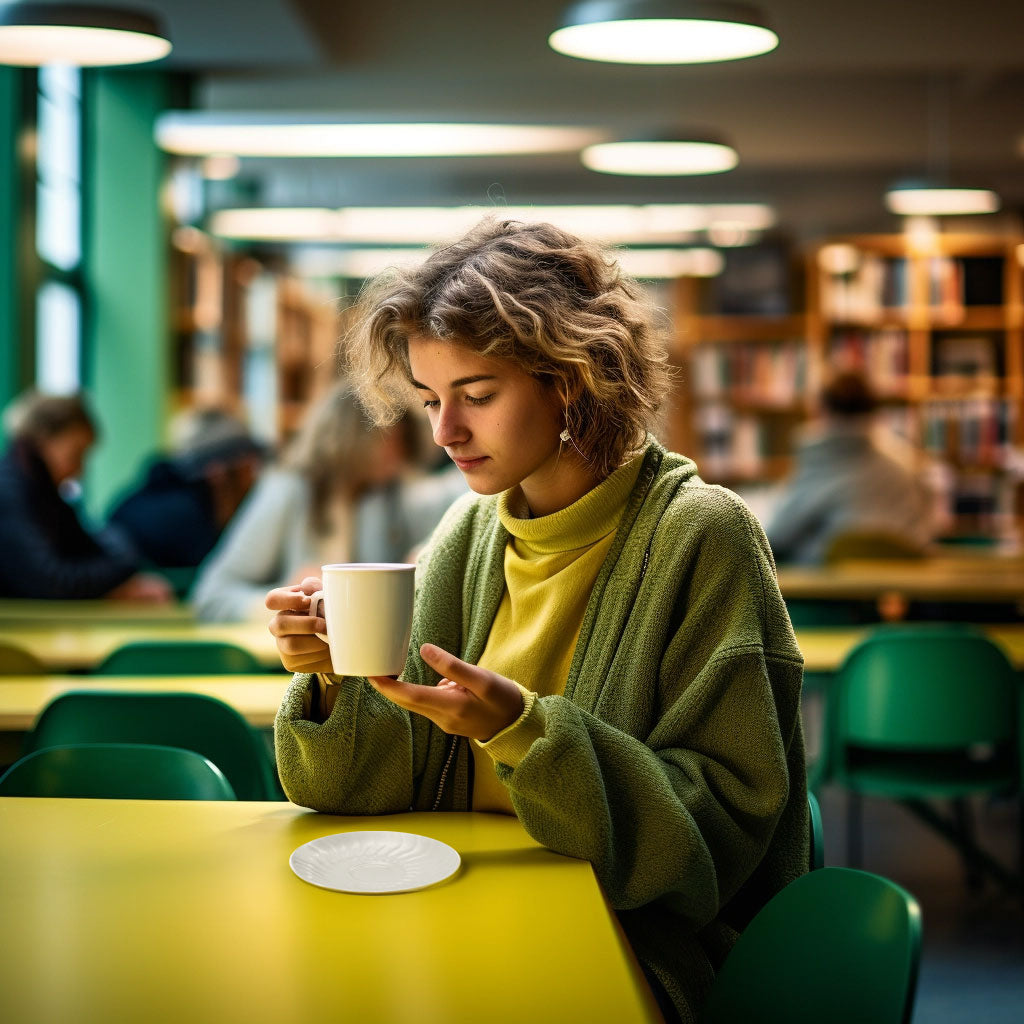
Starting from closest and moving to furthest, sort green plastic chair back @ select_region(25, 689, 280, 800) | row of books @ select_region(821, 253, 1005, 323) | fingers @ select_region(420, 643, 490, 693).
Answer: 1. fingers @ select_region(420, 643, 490, 693)
2. green plastic chair back @ select_region(25, 689, 280, 800)
3. row of books @ select_region(821, 253, 1005, 323)

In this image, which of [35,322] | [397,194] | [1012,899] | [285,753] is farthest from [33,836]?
[397,194]

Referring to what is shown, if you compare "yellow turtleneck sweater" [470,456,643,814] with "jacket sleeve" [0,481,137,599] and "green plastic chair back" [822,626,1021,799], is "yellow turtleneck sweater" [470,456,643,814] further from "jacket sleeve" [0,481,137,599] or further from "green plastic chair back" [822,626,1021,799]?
"jacket sleeve" [0,481,137,599]

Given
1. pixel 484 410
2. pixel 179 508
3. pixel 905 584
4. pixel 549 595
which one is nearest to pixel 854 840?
pixel 905 584

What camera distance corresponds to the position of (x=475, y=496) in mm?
1972

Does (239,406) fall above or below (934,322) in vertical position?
below

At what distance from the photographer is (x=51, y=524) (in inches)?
190

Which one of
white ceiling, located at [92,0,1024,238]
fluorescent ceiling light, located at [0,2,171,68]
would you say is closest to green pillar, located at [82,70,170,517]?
white ceiling, located at [92,0,1024,238]

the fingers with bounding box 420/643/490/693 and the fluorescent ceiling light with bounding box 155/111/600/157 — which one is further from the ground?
the fluorescent ceiling light with bounding box 155/111/600/157

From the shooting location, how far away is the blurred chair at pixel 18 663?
3105 millimetres

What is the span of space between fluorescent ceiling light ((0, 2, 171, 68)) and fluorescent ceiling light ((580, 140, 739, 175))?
2.24 meters

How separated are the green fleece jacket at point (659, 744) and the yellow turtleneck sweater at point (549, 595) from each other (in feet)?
0.07

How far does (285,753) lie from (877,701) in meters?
2.08

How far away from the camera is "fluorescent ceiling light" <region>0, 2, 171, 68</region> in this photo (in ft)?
11.1

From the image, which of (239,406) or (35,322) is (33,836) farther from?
(239,406)
